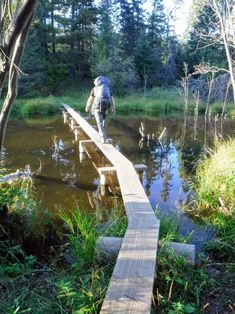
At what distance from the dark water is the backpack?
1.32m

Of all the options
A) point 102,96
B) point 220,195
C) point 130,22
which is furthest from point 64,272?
point 130,22

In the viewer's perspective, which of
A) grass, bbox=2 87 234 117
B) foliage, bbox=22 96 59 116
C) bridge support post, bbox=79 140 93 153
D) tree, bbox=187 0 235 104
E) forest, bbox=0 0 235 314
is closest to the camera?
forest, bbox=0 0 235 314

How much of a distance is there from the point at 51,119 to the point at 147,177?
10439 mm

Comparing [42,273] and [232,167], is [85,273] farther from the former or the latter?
[232,167]

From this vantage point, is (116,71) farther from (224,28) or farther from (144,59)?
(224,28)

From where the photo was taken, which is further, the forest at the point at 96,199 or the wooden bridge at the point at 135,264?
the forest at the point at 96,199

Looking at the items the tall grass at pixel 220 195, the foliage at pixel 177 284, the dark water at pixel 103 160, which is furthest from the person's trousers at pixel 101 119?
the foliage at pixel 177 284

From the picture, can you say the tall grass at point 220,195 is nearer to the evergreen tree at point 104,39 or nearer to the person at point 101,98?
the person at point 101,98

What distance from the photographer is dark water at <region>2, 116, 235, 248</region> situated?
567cm

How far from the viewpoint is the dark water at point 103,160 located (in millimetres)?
5668

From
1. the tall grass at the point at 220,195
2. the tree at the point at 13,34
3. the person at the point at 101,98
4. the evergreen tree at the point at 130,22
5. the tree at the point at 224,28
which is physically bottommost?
the tall grass at the point at 220,195

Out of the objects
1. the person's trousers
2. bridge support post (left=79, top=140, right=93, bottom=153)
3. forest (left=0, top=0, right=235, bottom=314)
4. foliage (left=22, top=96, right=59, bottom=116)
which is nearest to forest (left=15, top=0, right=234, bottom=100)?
foliage (left=22, top=96, right=59, bottom=116)

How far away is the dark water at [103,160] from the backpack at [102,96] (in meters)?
1.32

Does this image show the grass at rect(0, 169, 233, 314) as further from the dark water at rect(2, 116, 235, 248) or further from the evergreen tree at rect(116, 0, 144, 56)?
the evergreen tree at rect(116, 0, 144, 56)
